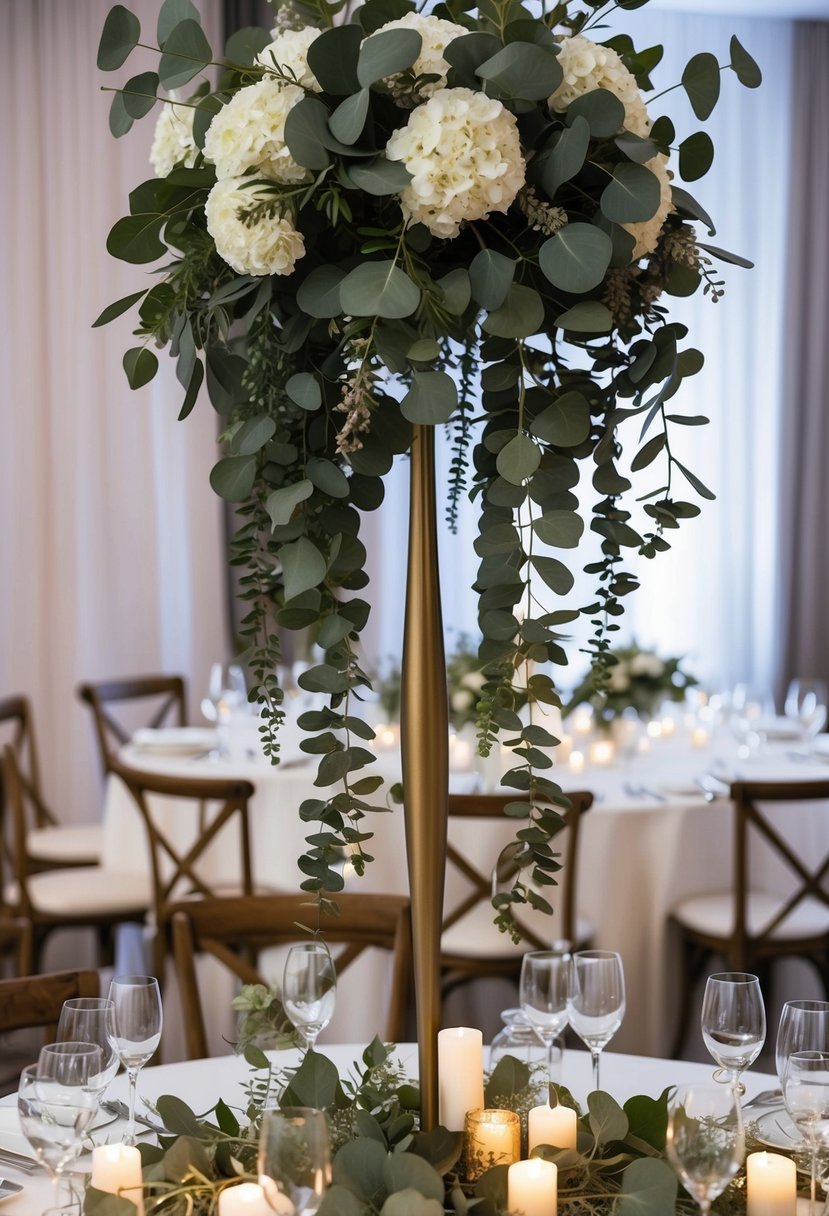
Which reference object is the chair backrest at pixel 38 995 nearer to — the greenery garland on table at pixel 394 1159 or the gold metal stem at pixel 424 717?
the greenery garland on table at pixel 394 1159

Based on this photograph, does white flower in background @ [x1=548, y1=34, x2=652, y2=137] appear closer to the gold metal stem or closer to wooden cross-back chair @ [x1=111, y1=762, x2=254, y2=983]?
the gold metal stem

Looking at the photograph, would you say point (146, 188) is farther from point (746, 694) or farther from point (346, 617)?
point (746, 694)

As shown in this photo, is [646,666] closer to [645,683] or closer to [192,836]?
[645,683]

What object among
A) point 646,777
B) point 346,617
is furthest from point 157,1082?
point 646,777

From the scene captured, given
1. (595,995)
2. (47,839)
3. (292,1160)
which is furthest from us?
(47,839)

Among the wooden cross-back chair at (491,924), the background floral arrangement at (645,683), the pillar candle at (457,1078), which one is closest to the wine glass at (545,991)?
the pillar candle at (457,1078)

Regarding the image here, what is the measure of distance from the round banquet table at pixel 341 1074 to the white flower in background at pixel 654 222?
0.97 metres

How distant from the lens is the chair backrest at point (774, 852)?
3.19 meters

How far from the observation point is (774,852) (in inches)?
148

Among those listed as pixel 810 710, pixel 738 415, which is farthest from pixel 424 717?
pixel 738 415

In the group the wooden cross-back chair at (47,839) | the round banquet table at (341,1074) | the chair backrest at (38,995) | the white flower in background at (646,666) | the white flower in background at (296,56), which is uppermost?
the white flower in background at (296,56)

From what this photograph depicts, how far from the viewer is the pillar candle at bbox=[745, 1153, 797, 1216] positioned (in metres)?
1.16

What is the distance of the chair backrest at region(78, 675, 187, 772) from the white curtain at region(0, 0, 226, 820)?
15 centimetres

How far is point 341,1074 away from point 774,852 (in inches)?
93.0
